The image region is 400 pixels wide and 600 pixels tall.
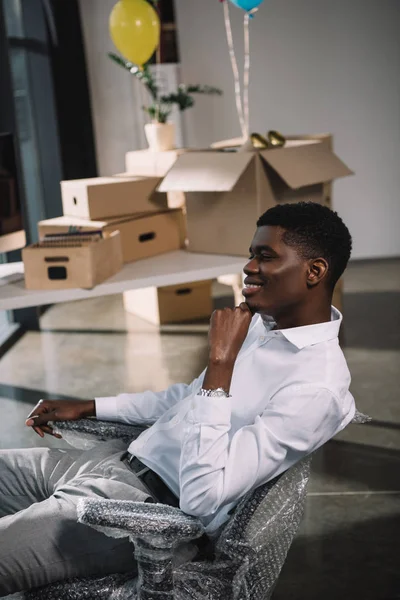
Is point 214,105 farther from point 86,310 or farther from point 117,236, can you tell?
point 117,236

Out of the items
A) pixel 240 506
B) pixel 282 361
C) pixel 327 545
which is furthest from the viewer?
pixel 327 545

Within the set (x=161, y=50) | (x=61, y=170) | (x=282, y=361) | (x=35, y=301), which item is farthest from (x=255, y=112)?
(x=282, y=361)

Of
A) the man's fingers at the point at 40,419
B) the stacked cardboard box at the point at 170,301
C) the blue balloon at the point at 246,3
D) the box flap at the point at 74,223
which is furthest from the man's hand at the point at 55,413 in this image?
the blue balloon at the point at 246,3

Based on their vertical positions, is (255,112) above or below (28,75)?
below

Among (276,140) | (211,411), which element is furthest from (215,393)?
(276,140)

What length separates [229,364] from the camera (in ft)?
4.68

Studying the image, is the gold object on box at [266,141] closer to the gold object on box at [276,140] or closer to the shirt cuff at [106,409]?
the gold object on box at [276,140]

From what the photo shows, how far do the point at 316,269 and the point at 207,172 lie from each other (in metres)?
1.63

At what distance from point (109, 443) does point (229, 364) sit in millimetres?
479

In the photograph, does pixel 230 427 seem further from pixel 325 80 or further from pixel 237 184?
pixel 325 80

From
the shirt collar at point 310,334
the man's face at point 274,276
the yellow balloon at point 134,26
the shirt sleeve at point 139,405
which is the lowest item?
the shirt sleeve at point 139,405

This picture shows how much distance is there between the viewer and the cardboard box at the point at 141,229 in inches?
A: 127

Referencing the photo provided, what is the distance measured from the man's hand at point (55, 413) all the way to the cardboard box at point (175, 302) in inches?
117

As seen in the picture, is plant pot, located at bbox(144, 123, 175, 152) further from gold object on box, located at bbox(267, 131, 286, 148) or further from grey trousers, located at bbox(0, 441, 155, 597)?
grey trousers, located at bbox(0, 441, 155, 597)
